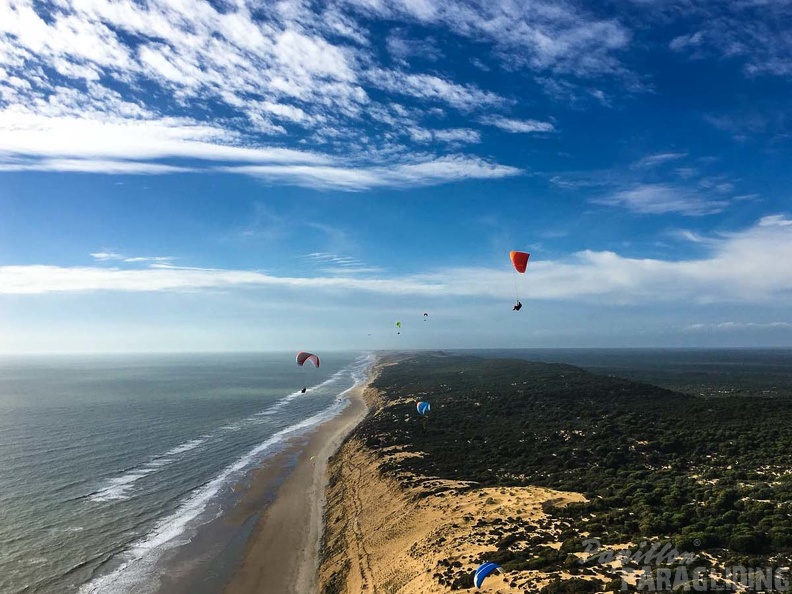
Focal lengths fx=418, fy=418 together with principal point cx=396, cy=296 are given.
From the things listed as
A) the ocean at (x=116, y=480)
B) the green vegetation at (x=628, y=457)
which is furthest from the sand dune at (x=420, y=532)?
the ocean at (x=116, y=480)

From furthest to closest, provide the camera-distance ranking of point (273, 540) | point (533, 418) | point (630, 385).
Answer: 1. point (630, 385)
2. point (533, 418)
3. point (273, 540)

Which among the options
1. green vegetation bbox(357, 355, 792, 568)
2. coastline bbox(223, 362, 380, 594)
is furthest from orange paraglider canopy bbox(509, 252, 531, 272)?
coastline bbox(223, 362, 380, 594)

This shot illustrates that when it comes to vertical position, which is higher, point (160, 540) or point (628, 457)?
point (628, 457)

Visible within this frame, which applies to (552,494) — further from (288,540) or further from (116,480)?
(116,480)

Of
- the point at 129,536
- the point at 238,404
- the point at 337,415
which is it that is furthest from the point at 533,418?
the point at 238,404

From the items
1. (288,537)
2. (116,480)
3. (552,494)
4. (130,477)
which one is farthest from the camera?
(130,477)

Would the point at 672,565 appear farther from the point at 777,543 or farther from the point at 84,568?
the point at 84,568

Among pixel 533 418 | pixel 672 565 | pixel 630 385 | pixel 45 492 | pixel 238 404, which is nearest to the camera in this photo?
pixel 672 565

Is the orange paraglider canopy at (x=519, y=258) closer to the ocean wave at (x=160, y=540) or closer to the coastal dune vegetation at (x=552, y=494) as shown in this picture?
the coastal dune vegetation at (x=552, y=494)

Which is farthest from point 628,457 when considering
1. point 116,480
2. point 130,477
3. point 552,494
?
point 116,480
